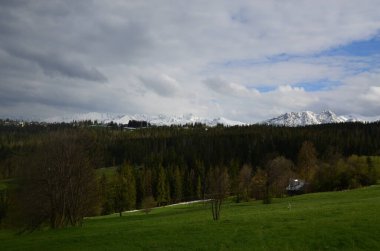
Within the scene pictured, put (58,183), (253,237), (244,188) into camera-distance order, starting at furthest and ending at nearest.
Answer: (244,188) < (58,183) < (253,237)

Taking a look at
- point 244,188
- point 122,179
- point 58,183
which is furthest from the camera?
point 122,179

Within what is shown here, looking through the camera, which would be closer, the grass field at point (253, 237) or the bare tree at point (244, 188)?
the grass field at point (253, 237)

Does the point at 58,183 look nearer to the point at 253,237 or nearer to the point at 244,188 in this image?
the point at 253,237

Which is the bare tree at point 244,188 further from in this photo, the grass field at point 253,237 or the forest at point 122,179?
the grass field at point 253,237

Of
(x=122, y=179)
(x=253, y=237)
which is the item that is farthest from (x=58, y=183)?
(x=122, y=179)

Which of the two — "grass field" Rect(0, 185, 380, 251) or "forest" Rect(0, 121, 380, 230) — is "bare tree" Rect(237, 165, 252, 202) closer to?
"forest" Rect(0, 121, 380, 230)

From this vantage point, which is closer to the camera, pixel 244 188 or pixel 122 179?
pixel 244 188

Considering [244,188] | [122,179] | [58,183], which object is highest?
[58,183]

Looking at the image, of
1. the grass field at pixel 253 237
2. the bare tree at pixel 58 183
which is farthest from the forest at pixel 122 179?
the grass field at pixel 253 237

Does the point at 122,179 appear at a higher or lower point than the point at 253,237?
lower

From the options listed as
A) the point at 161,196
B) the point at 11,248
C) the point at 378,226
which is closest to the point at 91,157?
the point at 11,248

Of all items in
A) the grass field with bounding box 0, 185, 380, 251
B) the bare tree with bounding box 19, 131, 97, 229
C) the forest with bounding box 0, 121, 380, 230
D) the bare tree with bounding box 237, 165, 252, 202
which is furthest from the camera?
the bare tree with bounding box 237, 165, 252, 202

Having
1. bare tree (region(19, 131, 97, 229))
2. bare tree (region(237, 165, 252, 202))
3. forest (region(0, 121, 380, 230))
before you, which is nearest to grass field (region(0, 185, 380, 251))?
forest (region(0, 121, 380, 230))

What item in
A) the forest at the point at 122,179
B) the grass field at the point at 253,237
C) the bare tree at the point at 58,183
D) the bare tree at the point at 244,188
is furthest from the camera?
the bare tree at the point at 244,188
